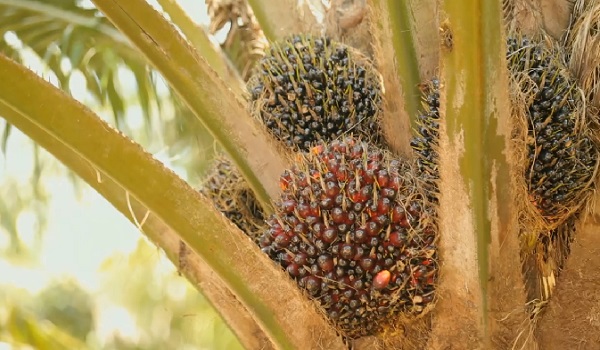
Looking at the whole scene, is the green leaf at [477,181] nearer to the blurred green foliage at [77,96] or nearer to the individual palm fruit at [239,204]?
the individual palm fruit at [239,204]

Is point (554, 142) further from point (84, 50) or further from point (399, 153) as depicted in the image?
point (84, 50)

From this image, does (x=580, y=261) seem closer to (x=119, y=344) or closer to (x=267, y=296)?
(x=267, y=296)

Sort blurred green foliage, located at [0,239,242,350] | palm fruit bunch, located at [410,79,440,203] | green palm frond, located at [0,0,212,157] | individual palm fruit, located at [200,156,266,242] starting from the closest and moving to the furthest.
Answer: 1. palm fruit bunch, located at [410,79,440,203]
2. individual palm fruit, located at [200,156,266,242]
3. green palm frond, located at [0,0,212,157]
4. blurred green foliage, located at [0,239,242,350]

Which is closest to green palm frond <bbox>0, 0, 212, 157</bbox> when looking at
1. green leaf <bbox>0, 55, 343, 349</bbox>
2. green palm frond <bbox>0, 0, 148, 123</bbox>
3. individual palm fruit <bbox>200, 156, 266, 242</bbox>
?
green palm frond <bbox>0, 0, 148, 123</bbox>

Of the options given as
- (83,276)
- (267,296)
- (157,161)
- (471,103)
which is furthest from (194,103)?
(83,276)

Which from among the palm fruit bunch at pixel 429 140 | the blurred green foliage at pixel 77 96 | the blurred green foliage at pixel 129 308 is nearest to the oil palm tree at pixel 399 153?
the palm fruit bunch at pixel 429 140

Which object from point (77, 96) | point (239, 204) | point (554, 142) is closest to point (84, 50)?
point (77, 96)

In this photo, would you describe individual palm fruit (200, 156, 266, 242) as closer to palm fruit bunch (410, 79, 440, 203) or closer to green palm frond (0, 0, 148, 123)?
palm fruit bunch (410, 79, 440, 203)
